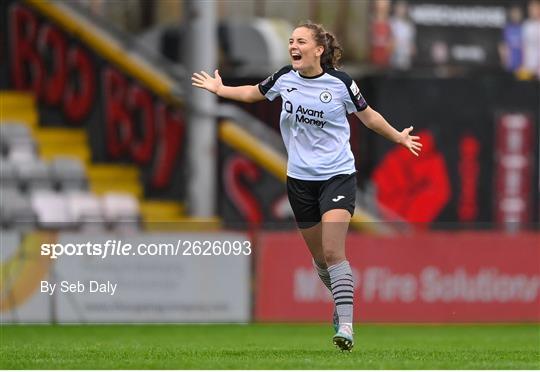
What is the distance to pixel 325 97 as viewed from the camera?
10414 mm

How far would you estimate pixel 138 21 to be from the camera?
22547mm

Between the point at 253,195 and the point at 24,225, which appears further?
the point at 253,195

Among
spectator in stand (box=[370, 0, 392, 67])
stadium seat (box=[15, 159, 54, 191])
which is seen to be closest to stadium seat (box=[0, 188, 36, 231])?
stadium seat (box=[15, 159, 54, 191])

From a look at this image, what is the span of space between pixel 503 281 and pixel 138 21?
253 inches

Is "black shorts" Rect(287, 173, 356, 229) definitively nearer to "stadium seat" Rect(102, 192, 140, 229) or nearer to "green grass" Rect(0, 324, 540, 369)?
"green grass" Rect(0, 324, 540, 369)

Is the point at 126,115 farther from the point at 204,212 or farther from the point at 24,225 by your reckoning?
the point at 24,225

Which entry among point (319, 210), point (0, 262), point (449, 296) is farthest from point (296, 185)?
point (449, 296)

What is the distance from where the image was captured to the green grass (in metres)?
9.91

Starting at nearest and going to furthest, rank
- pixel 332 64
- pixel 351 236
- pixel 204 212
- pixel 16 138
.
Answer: pixel 332 64 → pixel 351 236 → pixel 204 212 → pixel 16 138

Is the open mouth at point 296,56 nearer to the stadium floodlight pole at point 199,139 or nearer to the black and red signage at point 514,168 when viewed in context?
the stadium floodlight pole at point 199,139

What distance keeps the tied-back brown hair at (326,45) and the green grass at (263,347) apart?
6.09 feet

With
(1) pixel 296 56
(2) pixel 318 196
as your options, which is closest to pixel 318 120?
(1) pixel 296 56

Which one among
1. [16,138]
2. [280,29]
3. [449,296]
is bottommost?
[449,296]

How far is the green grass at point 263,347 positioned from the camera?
32.5 feet
